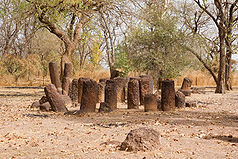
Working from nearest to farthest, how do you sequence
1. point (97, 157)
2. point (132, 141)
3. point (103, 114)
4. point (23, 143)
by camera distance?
point (97, 157) → point (132, 141) → point (23, 143) → point (103, 114)

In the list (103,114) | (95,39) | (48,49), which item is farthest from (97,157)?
(48,49)

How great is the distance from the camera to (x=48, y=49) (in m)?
43.4

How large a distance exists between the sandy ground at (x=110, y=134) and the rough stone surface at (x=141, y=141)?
0.13m

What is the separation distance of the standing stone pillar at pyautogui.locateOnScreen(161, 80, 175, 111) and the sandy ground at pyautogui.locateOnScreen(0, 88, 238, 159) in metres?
0.37

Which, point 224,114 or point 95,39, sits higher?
point 95,39

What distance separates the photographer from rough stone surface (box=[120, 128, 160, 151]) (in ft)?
18.5

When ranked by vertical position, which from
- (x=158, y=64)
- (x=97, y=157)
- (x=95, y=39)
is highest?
(x=95, y=39)

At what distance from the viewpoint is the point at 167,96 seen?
35.7 feet

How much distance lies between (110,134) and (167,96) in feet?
13.6

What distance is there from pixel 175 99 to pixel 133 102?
5.20 ft

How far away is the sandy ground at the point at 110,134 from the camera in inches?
220

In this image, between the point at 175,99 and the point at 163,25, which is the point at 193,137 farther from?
the point at 163,25

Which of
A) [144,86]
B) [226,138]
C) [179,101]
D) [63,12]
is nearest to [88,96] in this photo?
[144,86]

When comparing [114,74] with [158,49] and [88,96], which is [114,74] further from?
[88,96]
